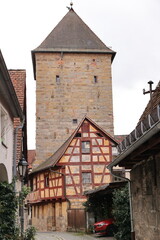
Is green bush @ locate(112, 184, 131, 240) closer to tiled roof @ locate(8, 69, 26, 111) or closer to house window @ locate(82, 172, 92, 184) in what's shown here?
tiled roof @ locate(8, 69, 26, 111)

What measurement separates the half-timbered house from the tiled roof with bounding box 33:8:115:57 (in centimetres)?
1145

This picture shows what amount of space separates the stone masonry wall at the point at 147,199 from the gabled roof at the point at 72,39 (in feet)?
87.6

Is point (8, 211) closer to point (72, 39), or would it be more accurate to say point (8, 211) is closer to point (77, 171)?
point (77, 171)

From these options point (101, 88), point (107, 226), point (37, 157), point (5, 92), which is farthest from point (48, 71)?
point (5, 92)

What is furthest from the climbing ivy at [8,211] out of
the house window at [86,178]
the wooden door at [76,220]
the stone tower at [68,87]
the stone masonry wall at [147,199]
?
the stone tower at [68,87]

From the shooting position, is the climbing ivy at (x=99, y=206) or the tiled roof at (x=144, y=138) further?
the climbing ivy at (x=99, y=206)

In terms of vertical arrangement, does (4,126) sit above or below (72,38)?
below

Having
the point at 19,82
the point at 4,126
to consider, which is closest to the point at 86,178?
the point at 19,82

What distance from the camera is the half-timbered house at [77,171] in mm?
24156

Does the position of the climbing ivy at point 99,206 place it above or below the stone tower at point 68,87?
below

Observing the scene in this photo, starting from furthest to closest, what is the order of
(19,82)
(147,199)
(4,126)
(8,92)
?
(19,82)
(4,126)
(8,92)
(147,199)

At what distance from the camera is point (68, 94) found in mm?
33500

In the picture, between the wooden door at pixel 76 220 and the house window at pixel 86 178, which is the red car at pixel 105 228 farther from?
the house window at pixel 86 178

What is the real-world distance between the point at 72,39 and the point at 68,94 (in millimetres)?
5492
